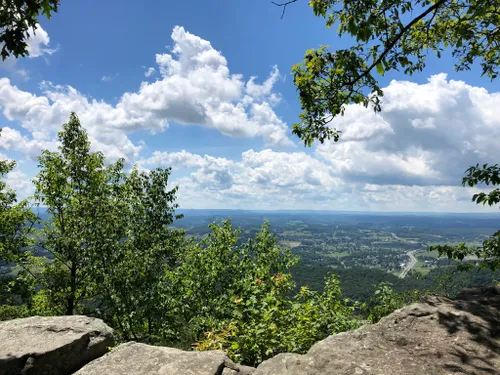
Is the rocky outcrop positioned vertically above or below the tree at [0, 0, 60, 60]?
below

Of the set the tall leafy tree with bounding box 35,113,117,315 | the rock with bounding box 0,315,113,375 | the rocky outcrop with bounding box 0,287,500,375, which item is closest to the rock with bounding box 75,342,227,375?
the rocky outcrop with bounding box 0,287,500,375

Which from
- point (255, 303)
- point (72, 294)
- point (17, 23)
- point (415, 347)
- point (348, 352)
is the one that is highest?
point (17, 23)

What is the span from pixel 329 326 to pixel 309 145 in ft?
20.0

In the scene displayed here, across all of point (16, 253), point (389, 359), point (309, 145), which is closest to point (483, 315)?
point (389, 359)

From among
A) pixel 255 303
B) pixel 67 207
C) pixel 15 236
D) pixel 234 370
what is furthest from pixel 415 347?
pixel 15 236

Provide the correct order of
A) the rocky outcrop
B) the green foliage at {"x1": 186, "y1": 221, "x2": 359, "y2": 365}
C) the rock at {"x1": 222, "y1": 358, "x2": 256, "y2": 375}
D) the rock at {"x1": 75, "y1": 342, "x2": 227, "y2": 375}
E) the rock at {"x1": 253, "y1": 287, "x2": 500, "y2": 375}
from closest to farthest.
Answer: the rock at {"x1": 253, "y1": 287, "x2": 500, "y2": 375}
the rocky outcrop
the rock at {"x1": 75, "y1": 342, "x2": 227, "y2": 375}
the rock at {"x1": 222, "y1": 358, "x2": 256, "y2": 375}
the green foliage at {"x1": 186, "y1": 221, "x2": 359, "y2": 365}

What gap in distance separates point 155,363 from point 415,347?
5762 mm

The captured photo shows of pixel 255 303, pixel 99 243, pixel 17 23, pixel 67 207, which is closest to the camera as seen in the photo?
pixel 17 23

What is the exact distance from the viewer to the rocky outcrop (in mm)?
5918

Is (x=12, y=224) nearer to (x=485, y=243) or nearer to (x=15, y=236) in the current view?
(x=15, y=236)

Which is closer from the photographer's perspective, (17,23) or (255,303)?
(17,23)

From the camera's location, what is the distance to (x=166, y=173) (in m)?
21.7

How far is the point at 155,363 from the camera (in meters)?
6.82

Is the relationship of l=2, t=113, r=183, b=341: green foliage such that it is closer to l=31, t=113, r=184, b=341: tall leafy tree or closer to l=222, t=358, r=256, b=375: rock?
l=31, t=113, r=184, b=341: tall leafy tree
